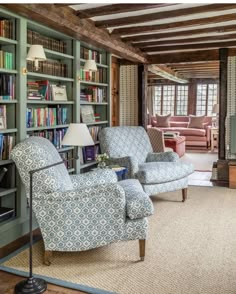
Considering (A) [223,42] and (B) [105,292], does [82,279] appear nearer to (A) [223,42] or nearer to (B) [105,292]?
(B) [105,292]

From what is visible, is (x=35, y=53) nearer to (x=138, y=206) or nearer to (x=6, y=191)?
(x=6, y=191)

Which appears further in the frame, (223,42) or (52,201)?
(223,42)

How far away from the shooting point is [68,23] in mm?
3574

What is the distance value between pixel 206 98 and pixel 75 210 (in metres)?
10.7

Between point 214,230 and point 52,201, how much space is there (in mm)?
1822

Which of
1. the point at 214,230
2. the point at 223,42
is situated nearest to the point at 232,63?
the point at 223,42

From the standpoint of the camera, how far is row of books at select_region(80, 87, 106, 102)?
4898mm

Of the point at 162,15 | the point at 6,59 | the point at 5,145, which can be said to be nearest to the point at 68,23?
the point at 6,59

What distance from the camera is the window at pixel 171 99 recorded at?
42.1 ft

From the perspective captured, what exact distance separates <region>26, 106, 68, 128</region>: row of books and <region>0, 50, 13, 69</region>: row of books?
1.74ft

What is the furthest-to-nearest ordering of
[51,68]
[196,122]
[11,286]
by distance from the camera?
[196,122] → [51,68] → [11,286]

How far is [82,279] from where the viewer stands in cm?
260

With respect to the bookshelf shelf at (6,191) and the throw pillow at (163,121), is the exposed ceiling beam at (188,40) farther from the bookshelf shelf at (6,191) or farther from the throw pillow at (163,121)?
the throw pillow at (163,121)

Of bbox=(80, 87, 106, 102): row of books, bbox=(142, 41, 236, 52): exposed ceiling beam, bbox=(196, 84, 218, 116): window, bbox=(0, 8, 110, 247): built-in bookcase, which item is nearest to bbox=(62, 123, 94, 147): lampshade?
bbox=(0, 8, 110, 247): built-in bookcase
